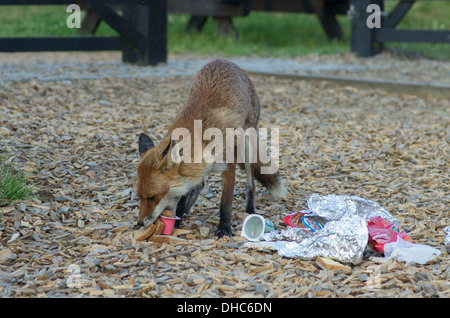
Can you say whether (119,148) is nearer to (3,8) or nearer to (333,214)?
(333,214)

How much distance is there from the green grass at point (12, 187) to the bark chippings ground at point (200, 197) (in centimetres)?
9

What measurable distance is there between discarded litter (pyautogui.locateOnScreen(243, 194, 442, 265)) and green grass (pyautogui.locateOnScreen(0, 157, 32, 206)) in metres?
2.05

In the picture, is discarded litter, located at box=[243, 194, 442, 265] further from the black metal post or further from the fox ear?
the black metal post

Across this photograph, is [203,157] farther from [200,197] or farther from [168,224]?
[200,197]

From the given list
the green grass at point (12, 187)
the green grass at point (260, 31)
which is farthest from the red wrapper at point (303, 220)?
the green grass at point (260, 31)

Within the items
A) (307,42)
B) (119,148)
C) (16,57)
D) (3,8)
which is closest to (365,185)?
(119,148)

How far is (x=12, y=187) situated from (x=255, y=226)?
6.91ft

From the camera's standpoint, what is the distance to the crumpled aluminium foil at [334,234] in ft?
13.6

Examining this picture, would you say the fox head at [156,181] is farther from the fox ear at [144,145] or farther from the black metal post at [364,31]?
the black metal post at [364,31]

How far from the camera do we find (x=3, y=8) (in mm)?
21203

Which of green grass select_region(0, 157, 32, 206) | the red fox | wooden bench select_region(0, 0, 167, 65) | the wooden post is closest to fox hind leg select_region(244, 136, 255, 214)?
the red fox

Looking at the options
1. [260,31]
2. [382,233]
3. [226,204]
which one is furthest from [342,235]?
[260,31]

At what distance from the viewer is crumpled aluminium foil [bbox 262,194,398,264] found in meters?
4.16

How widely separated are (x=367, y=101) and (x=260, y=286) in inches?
251
